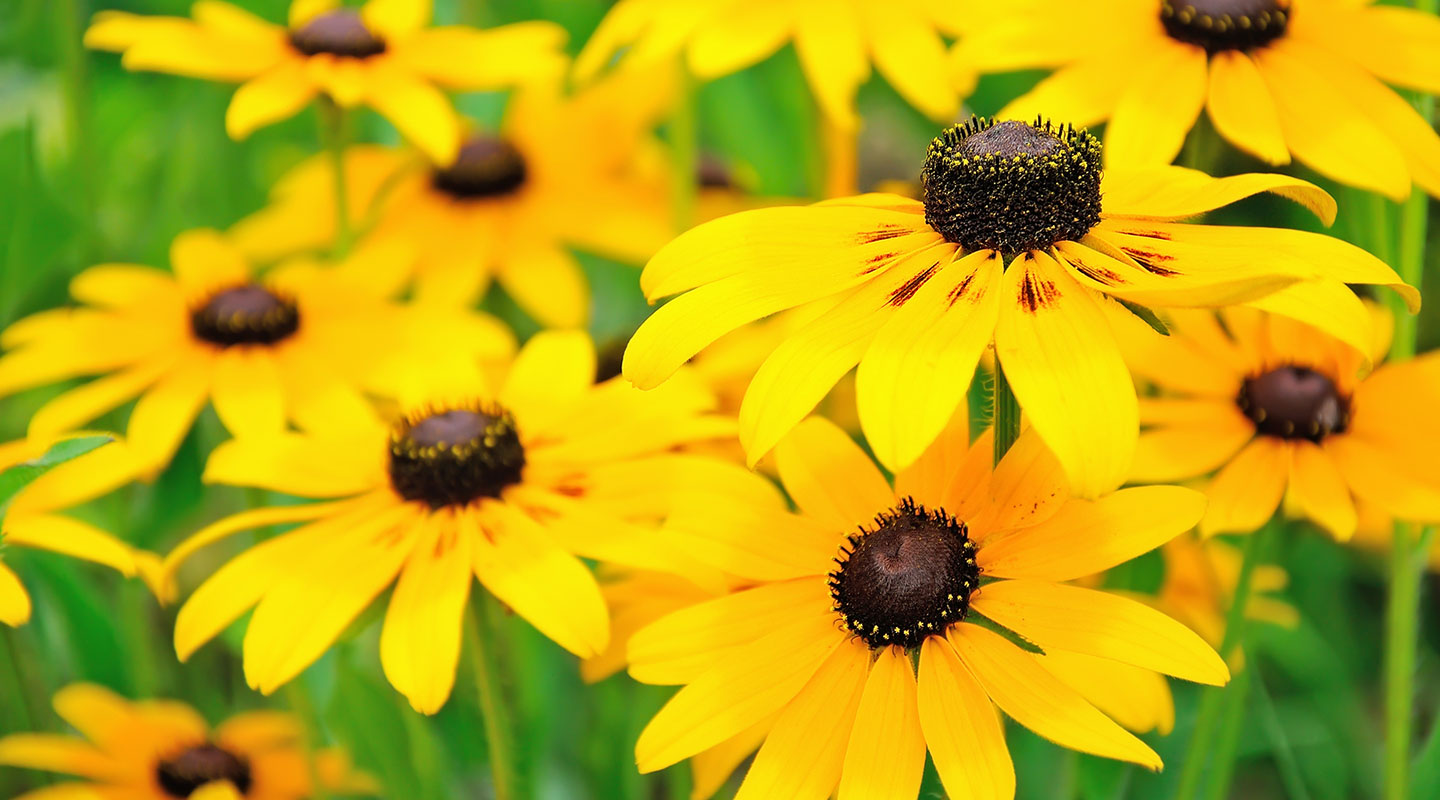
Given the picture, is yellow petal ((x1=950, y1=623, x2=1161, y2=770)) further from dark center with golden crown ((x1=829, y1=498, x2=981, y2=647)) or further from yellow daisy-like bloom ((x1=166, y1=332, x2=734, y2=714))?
yellow daisy-like bloom ((x1=166, y1=332, x2=734, y2=714))

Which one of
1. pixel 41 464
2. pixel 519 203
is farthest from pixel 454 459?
pixel 519 203

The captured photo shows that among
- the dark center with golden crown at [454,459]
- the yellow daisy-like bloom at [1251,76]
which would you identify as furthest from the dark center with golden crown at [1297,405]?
the dark center with golden crown at [454,459]

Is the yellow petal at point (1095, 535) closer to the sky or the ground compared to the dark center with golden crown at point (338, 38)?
closer to the ground

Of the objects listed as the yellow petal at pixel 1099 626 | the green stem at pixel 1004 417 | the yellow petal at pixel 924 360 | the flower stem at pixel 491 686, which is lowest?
the flower stem at pixel 491 686

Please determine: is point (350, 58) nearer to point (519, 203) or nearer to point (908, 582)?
point (519, 203)

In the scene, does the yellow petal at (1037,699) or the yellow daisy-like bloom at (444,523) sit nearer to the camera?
the yellow petal at (1037,699)

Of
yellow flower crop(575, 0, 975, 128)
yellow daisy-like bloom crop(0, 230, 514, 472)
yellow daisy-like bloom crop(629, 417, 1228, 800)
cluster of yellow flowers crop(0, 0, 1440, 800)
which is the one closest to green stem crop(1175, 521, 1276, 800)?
cluster of yellow flowers crop(0, 0, 1440, 800)

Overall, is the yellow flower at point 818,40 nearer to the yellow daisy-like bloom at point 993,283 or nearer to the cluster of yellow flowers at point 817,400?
the cluster of yellow flowers at point 817,400
